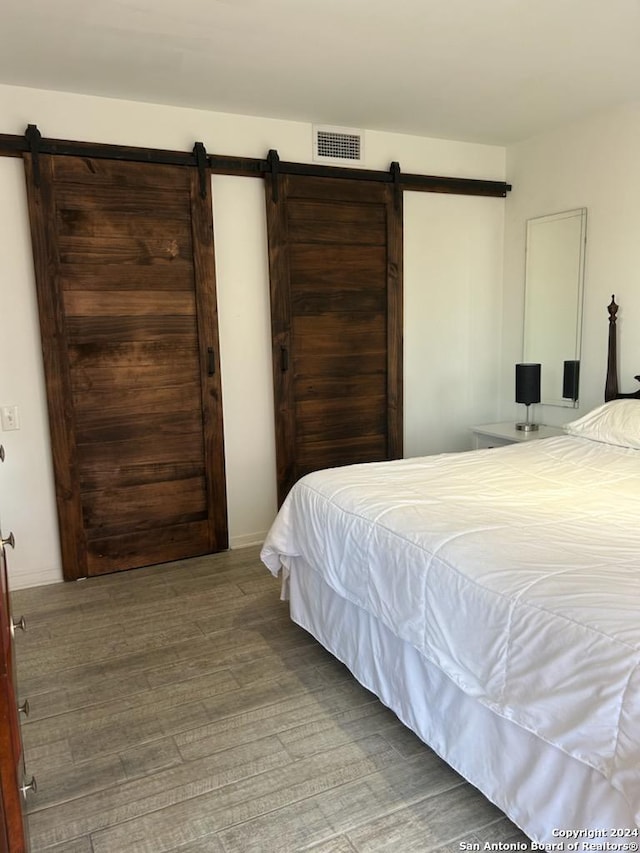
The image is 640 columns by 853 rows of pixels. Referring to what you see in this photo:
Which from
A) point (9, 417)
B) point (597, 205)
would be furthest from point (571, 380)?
point (9, 417)

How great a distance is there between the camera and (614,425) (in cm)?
320

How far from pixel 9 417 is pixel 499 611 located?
270cm

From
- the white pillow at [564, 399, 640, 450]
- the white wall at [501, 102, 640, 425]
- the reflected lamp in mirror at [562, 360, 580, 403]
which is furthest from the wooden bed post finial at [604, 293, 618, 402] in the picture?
the reflected lamp in mirror at [562, 360, 580, 403]

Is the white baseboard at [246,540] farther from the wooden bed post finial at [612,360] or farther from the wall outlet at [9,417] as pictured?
the wooden bed post finial at [612,360]

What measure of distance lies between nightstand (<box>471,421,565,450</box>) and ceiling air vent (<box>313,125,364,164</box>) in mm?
1909

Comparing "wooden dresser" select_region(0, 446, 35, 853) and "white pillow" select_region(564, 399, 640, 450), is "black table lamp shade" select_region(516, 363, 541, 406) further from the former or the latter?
"wooden dresser" select_region(0, 446, 35, 853)

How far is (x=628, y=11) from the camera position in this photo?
240 centimetres

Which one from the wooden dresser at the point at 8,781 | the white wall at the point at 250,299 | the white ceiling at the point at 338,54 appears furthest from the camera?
the white wall at the point at 250,299

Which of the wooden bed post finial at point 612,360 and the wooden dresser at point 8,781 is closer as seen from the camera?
the wooden dresser at point 8,781

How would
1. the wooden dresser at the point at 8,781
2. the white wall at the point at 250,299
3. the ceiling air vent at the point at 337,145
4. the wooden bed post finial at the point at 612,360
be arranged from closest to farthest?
the wooden dresser at the point at 8,781, the white wall at the point at 250,299, the wooden bed post finial at the point at 612,360, the ceiling air vent at the point at 337,145

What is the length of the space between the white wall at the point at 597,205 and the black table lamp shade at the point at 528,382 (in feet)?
0.96

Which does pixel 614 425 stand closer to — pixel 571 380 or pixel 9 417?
pixel 571 380

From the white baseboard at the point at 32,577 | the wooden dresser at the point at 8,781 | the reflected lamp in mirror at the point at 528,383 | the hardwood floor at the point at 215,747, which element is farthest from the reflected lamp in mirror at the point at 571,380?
the wooden dresser at the point at 8,781

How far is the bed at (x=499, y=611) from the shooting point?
1338 millimetres
